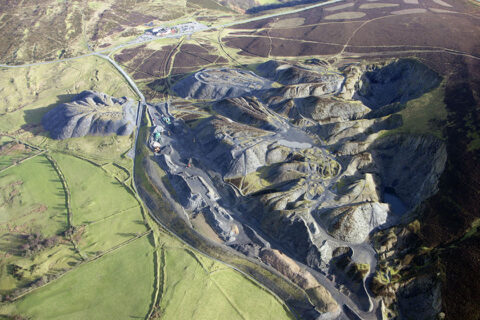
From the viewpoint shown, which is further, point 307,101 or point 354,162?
point 307,101

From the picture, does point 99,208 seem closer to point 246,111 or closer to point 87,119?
point 87,119

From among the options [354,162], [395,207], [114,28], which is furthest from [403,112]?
[114,28]

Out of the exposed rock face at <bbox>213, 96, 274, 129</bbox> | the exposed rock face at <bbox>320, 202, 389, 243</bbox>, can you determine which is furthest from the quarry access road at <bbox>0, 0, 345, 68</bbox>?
the exposed rock face at <bbox>320, 202, 389, 243</bbox>

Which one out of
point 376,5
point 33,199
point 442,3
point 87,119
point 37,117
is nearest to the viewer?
point 33,199

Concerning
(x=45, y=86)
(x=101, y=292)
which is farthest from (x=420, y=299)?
(x=45, y=86)

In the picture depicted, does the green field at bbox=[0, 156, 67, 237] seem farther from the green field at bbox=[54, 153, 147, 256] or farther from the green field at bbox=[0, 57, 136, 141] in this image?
the green field at bbox=[0, 57, 136, 141]

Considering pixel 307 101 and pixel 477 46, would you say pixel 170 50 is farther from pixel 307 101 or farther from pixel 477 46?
pixel 477 46

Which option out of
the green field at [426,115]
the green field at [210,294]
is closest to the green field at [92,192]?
the green field at [210,294]
